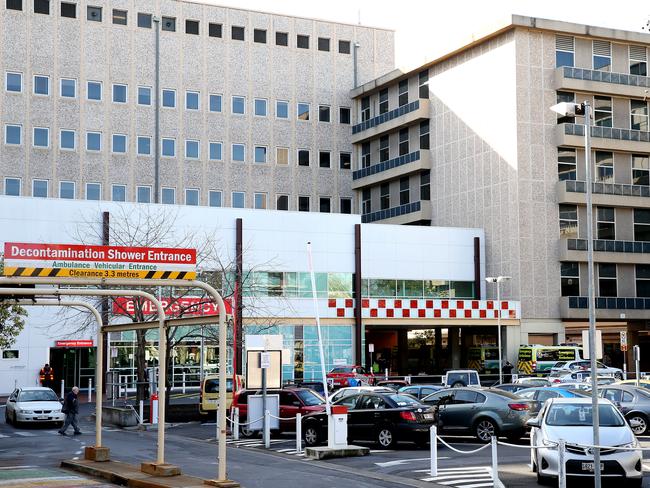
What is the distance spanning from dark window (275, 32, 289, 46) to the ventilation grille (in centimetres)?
2085

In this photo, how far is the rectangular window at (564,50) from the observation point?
61.6 metres

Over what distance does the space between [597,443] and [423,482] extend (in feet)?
14.2

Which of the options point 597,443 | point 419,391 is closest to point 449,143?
point 419,391

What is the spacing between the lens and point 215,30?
232 ft

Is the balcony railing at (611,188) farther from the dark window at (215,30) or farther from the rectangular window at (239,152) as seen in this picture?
A: the dark window at (215,30)

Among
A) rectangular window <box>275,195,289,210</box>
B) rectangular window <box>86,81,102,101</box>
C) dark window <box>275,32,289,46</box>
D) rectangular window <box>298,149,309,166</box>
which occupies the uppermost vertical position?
dark window <box>275,32,289,46</box>

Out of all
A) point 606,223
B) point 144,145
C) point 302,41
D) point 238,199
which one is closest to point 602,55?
point 606,223

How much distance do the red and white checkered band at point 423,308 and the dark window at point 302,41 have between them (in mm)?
23771

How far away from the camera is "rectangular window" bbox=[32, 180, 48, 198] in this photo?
215ft

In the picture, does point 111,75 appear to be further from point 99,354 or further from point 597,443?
point 597,443

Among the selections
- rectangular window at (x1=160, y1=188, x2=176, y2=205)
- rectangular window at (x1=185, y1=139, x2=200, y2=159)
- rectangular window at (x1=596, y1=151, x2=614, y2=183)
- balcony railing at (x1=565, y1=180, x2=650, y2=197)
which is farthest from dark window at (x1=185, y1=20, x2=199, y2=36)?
rectangular window at (x1=596, y1=151, x2=614, y2=183)

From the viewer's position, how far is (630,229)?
63.0 meters

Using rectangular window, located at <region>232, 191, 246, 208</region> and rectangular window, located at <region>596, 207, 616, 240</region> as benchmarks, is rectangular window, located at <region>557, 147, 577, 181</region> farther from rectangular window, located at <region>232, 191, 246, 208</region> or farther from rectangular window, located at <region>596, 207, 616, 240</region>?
rectangular window, located at <region>232, 191, 246, 208</region>

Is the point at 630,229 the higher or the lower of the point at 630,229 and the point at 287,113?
the lower
